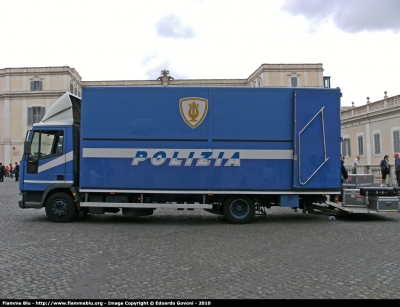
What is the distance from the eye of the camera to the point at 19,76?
65.1 metres

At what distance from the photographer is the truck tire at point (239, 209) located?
35.6ft

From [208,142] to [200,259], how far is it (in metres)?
4.21

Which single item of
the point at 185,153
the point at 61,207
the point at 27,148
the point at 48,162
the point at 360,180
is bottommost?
the point at 61,207

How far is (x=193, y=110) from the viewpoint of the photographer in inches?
417

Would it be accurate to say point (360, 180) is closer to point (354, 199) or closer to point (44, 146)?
point (354, 199)

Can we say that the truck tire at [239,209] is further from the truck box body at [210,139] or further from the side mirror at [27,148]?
the side mirror at [27,148]

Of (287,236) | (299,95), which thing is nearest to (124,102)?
(299,95)

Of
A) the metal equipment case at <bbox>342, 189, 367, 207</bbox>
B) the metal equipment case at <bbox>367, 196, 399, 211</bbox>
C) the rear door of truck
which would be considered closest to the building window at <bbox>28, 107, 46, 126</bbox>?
the metal equipment case at <bbox>342, 189, 367, 207</bbox>

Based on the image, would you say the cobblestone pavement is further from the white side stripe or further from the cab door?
the white side stripe

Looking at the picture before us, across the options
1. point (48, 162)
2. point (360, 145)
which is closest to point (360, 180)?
point (48, 162)

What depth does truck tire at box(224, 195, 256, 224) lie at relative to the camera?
10.9 m

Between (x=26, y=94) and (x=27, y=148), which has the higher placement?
(x=26, y=94)

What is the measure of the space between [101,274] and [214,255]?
211 cm

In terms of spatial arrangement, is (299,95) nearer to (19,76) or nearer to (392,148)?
(392,148)
